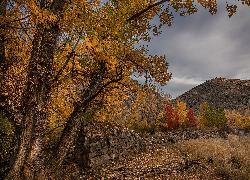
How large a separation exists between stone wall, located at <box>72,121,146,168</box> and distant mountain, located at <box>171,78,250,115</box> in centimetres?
6722

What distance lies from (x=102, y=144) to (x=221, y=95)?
293 ft

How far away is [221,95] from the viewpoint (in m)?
78.0

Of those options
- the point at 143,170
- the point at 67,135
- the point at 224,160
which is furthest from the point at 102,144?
the point at 224,160

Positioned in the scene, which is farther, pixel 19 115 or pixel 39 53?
pixel 39 53

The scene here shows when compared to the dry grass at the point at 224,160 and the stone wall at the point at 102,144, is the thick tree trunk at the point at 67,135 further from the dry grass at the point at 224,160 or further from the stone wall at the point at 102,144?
the dry grass at the point at 224,160

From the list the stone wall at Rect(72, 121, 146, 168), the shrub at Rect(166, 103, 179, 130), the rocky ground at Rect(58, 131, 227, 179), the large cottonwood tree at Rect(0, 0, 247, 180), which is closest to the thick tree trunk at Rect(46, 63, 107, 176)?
the large cottonwood tree at Rect(0, 0, 247, 180)

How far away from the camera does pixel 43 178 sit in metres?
3.66

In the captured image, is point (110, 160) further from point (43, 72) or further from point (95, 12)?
point (95, 12)

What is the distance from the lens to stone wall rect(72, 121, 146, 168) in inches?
280

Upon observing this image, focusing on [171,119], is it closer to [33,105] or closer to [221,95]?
[33,105]

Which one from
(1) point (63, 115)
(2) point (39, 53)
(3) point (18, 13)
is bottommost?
(1) point (63, 115)

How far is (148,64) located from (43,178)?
4.48 meters

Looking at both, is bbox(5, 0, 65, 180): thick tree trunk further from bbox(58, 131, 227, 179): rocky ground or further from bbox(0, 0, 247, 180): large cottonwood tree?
bbox(58, 131, 227, 179): rocky ground

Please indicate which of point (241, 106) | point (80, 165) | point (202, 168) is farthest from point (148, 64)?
point (241, 106)
